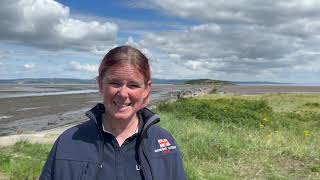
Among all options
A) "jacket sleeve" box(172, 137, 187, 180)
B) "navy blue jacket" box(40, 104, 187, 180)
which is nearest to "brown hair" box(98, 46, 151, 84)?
"navy blue jacket" box(40, 104, 187, 180)

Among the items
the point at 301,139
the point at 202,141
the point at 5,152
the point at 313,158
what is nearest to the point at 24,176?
the point at 5,152

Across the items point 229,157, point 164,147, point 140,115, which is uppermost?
point 140,115

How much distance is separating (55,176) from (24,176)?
19.7 feet

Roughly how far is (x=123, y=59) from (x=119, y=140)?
0.42 meters

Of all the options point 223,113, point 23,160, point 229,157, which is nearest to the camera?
point 23,160

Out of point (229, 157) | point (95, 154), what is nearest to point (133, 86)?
point (95, 154)

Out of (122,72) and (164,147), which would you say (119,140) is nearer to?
(164,147)

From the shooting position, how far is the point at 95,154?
2312 millimetres

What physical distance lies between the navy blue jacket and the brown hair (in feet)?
0.81

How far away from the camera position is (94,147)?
2332mm

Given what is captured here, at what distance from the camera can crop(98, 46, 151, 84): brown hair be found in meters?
2.37

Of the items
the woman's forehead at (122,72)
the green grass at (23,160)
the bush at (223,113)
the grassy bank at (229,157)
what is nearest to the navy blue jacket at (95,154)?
the woman's forehead at (122,72)

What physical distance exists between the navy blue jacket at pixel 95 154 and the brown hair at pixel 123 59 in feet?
0.81

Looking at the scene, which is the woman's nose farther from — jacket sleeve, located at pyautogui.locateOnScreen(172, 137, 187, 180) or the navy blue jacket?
jacket sleeve, located at pyautogui.locateOnScreen(172, 137, 187, 180)
